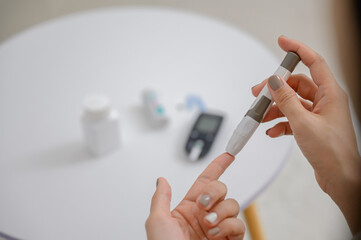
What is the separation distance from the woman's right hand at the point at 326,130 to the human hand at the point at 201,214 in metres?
0.09

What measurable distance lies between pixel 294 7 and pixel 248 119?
544 mm

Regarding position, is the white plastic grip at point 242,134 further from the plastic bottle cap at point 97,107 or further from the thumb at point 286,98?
the plastic bottle cap at point 97,107

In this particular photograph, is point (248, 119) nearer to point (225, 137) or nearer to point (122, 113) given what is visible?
point (225, 137)

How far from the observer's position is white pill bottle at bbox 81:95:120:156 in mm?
707

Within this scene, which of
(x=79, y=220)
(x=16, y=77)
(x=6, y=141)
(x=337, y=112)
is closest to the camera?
(x=337, y=112)

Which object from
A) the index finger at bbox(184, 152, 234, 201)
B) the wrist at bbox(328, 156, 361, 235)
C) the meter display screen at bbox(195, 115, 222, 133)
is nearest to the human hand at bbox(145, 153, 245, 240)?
the index finger at bbox(184, 152, 234, 201)

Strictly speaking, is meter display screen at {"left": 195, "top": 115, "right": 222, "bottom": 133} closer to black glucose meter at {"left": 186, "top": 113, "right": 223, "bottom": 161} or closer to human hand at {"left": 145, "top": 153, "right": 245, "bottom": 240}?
black glucose meter at {"left": 186, "top": 113, "right": 223, "bottom": 161}


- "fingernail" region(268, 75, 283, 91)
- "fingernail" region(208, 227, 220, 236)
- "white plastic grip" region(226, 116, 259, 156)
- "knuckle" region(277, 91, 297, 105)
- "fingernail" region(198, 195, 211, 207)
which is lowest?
"fingernail" region(208, 227, 220, 236)

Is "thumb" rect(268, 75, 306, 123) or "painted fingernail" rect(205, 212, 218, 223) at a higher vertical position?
"thumb" rect(268, 75, 306, 123)

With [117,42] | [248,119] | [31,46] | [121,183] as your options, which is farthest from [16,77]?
[248,119]

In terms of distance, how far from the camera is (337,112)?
0.50m

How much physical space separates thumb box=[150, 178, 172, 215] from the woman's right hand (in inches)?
6.1

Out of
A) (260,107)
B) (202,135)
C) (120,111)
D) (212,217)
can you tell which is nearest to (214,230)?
(212,217)

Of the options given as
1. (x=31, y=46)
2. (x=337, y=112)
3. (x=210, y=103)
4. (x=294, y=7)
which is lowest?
(x=337, y=112)
